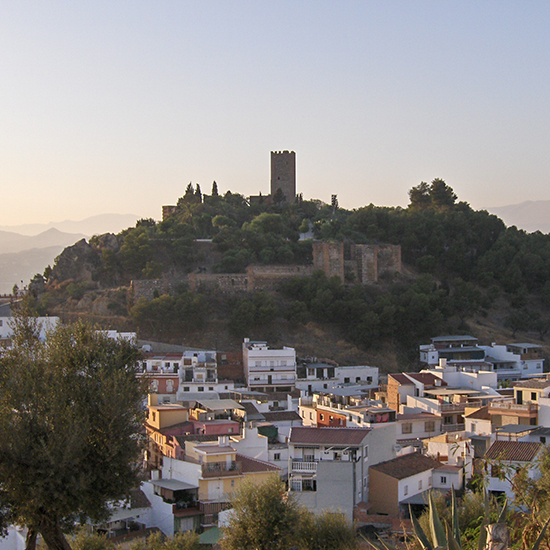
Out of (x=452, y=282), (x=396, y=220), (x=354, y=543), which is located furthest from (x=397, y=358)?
(x=354, y=543)

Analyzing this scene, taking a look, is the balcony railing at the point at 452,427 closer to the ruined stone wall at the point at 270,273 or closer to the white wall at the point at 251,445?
the white wall at the point at 251,445

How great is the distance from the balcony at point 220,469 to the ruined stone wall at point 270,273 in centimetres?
2181

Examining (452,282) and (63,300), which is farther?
(452,282)

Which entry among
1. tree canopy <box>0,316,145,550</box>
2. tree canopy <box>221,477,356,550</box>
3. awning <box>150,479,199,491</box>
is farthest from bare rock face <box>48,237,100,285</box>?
tree canopy <box>0,316,145,550</box>

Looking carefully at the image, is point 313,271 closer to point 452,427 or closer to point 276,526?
point 452,427

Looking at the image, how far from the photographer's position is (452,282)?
1676 inches

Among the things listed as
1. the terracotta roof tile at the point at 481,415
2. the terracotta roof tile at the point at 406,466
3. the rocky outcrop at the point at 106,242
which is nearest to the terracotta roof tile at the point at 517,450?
the terracotta roof tile at the point at 406,466

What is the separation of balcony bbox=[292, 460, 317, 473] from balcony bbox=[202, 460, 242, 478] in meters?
1.22

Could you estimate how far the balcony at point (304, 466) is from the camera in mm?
16094

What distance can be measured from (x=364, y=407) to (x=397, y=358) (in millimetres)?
15268

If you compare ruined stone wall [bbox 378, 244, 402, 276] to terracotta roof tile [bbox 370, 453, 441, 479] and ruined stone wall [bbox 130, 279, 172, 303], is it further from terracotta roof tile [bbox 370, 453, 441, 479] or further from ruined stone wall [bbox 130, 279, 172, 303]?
terracotta roof tile [bbox 370, 453, 441, 479]

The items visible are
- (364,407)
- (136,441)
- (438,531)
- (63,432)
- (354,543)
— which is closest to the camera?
(438,531)

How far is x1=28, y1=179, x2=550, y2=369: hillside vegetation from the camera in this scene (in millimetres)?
35969

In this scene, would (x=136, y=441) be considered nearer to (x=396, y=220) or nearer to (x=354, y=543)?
(x=354, y=543)
